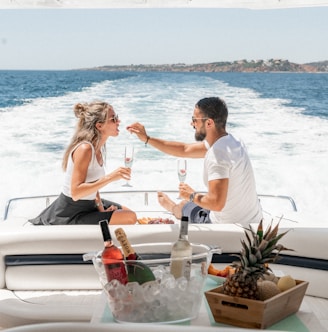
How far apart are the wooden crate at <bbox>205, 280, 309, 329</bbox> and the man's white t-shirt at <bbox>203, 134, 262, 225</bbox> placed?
3.67 ft

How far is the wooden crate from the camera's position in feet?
6.44

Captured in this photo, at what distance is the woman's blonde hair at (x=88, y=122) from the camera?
3.39 m

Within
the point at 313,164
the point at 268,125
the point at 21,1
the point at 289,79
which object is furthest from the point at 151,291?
the point at 289,79

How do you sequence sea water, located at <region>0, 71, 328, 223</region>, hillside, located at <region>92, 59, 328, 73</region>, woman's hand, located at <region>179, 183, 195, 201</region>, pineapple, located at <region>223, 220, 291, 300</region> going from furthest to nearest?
hillside, located at <region>92, 59, 328, 73</region> → sea water, located at <region>0, 71, 328, 223</region> → woman's hand, located at <region>179, 183, 195, 201</region> → pineapple, located at <region>223, 220, 291, 300</region>

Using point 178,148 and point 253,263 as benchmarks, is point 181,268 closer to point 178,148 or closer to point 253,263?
point 253,263

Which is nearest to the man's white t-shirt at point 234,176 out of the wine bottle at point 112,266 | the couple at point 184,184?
the couple at point 184,184

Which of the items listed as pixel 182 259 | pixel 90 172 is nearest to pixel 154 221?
pixel 90 172

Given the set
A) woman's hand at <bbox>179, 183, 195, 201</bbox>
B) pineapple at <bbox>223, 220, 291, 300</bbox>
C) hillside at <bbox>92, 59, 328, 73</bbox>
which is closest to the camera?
pineapple at <bbox>223, 220, 291, 300</bbox>

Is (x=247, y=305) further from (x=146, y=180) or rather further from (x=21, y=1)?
(x=146, y=180)

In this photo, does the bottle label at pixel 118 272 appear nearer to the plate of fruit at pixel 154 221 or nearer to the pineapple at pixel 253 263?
the pineapple at pixel 253 263

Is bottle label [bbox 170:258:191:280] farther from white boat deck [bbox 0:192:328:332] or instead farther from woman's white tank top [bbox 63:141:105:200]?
woman's white tank top [bbox 63:141:105:200]

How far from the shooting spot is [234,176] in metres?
3.16

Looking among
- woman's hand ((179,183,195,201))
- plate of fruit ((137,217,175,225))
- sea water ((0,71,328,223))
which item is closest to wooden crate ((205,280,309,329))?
woman's hand ((179,183,195,201))

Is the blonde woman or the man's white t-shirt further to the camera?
the blonde woman
